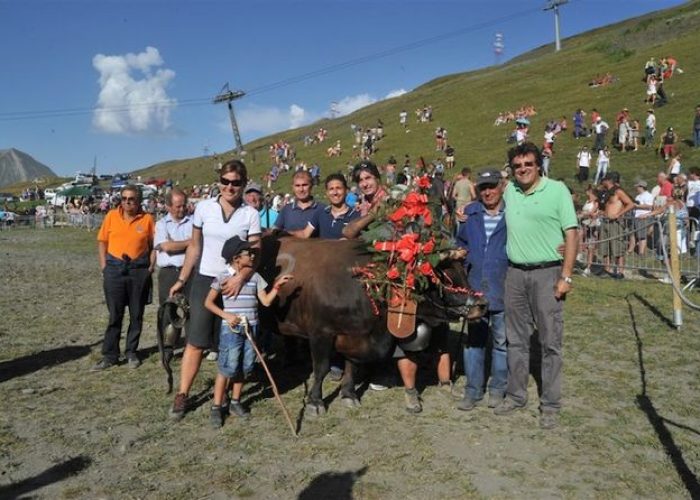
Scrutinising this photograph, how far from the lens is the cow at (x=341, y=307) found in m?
5.33

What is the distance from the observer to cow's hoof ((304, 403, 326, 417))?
214 inches

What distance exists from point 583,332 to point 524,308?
136 inches

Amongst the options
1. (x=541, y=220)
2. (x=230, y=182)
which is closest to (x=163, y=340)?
(x=230, y=182)

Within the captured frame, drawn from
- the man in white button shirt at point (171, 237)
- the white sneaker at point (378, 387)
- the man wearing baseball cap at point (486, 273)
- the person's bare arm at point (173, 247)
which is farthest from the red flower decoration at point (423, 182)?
the man in white button shirt at point (171, 237)

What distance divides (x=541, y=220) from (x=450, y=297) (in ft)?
3.43

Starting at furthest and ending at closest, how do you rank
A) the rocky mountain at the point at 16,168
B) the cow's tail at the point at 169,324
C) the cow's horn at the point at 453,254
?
the rocky mountain at the point at 16,168, the cow's tail at the point at 169,324, the cow's horn at the point at 453,254

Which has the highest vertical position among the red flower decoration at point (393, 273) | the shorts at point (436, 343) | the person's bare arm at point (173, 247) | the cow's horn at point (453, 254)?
the person's bare arm at point (173, 247)

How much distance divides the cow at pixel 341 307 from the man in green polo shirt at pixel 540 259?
0.50 m

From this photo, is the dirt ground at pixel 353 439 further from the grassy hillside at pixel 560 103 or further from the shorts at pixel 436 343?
the grassy hillside at pixel 560 103

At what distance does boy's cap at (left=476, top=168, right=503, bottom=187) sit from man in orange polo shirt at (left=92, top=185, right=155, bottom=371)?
3937mm

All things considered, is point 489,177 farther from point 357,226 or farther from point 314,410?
point 314,410

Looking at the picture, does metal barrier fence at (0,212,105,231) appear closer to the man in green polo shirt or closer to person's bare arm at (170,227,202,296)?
person's bare arm at (170,227,202,296)

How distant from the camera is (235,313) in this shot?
5.13 metres

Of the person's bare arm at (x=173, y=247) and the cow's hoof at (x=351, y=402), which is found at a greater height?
the person's bare arm at (x=173, y=247)
